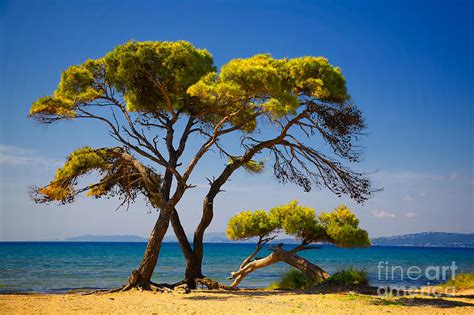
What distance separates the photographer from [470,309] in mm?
9875

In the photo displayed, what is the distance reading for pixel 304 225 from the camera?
16.2 meters

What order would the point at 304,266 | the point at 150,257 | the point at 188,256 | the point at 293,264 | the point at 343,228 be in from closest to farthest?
the point at 150,257 < the point at 188,256 < the point at 304,266 < the point at 293,264 < the point at 343,228

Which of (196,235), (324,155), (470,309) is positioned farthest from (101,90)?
(470,309)

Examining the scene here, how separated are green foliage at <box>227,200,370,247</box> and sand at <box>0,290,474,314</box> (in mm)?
4204

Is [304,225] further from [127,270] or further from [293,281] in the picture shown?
[127,270]

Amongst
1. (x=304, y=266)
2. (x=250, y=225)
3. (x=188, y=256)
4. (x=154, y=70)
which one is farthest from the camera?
(x=250, y=225)

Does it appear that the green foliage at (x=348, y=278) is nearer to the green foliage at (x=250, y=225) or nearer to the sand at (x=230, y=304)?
the sand at (x=230, y=304)

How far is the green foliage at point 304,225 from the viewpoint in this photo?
1603 centimetres

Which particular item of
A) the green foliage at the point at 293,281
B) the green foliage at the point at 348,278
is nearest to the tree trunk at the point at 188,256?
the green foliage at the point at 293,281

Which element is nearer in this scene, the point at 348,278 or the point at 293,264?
the point at 348,278

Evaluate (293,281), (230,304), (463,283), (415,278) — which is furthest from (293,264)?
(415,278)

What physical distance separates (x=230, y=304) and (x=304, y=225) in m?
6.63

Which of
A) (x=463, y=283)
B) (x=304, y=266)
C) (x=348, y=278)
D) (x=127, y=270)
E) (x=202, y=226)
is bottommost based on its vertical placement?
(x=127, y=270)

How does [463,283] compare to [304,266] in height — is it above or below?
below
